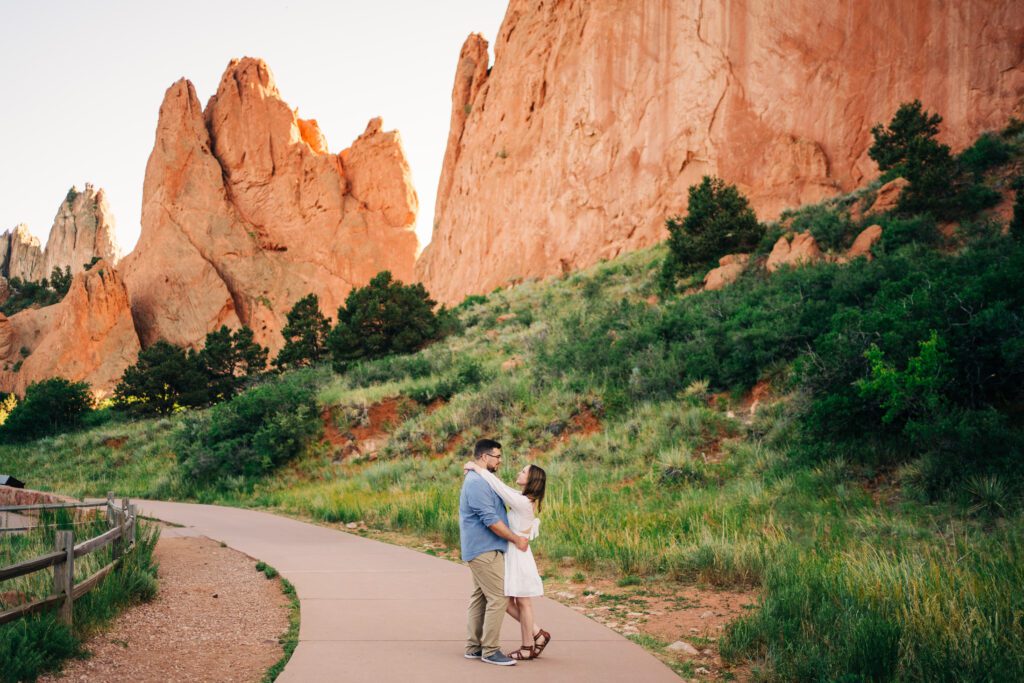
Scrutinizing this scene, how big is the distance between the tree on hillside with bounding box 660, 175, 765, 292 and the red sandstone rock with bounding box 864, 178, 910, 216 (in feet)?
11.7

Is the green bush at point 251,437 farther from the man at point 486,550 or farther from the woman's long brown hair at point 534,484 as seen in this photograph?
the woman's long brown hair at point 534,484

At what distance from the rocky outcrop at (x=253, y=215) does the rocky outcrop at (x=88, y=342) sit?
2.72 meters

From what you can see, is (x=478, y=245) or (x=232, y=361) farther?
(x=478, y=245)

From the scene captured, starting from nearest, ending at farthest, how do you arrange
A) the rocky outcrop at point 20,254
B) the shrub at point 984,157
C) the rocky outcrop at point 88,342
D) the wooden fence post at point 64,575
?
the wooden fence post at point 64,575 < the shrub at point 984,157 < the rocky outcrop at point 88,342 < the rocky outcrop at point 20,254

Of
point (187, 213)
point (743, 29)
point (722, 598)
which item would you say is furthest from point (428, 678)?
point (187, 213)

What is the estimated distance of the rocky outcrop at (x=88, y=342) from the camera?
173 feet

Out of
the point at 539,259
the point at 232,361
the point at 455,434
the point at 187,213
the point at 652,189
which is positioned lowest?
the point at 455,434

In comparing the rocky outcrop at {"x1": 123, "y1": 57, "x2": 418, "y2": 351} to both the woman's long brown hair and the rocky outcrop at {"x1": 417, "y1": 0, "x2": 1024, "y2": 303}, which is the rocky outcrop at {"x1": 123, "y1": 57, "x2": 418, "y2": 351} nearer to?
the rocky outcrop at {"x1": 417, "y1": 0, "x2": 1024, "y2": 303}

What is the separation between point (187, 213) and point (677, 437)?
183ft

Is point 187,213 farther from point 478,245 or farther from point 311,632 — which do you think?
point 311,632

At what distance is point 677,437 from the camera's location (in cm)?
1448

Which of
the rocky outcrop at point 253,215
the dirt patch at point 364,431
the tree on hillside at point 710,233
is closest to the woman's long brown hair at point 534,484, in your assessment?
the dirt patch at point 364,431

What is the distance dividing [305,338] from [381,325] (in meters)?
6.26

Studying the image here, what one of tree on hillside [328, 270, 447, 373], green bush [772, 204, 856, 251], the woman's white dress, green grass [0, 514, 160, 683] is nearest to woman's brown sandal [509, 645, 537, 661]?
the woman's white dress
